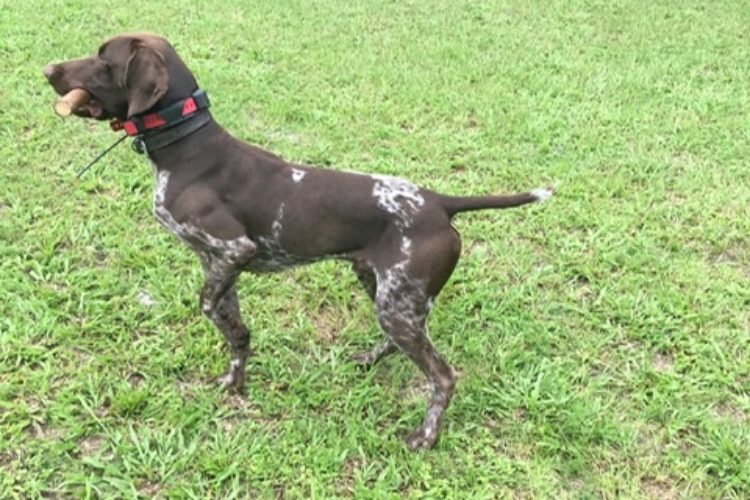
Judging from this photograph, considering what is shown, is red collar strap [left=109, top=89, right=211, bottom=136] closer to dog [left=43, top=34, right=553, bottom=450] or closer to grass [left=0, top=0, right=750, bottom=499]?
dog [left=43, top=34, right=553, bottom=450]

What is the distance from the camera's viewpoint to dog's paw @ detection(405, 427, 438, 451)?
333 cm

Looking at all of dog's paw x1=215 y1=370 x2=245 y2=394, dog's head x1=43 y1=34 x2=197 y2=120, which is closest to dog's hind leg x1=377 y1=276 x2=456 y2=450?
dog's paw x1=215 y1=370 x2=245 y2=394

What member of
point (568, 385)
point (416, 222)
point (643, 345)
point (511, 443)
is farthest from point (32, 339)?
point (643, 345)

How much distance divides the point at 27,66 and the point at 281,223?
4737 mm

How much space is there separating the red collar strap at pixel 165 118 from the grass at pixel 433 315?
1237 millimetres

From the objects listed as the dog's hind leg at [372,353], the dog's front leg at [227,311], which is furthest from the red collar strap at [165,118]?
the dog's hind leg at [372,353]

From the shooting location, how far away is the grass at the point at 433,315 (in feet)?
10.6

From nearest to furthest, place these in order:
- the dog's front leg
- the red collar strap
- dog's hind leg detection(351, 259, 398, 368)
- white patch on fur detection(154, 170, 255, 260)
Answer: the red collar strap → white patch on fur detection(154, 170, 255, 260) → the dog's front leg → dog's hind leg detection(351, 259, 398, 368)

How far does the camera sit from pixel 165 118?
2.98 m

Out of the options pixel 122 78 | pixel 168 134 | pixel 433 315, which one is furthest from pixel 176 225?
pixel 433 315

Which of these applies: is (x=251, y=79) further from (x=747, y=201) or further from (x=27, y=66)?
(x=747, y=201)

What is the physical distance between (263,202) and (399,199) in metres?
0.55

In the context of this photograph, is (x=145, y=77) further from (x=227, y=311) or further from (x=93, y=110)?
(x=227, y=311)

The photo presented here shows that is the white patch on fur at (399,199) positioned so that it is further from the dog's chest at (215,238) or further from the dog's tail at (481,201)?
the dog's chest at (215,238)
